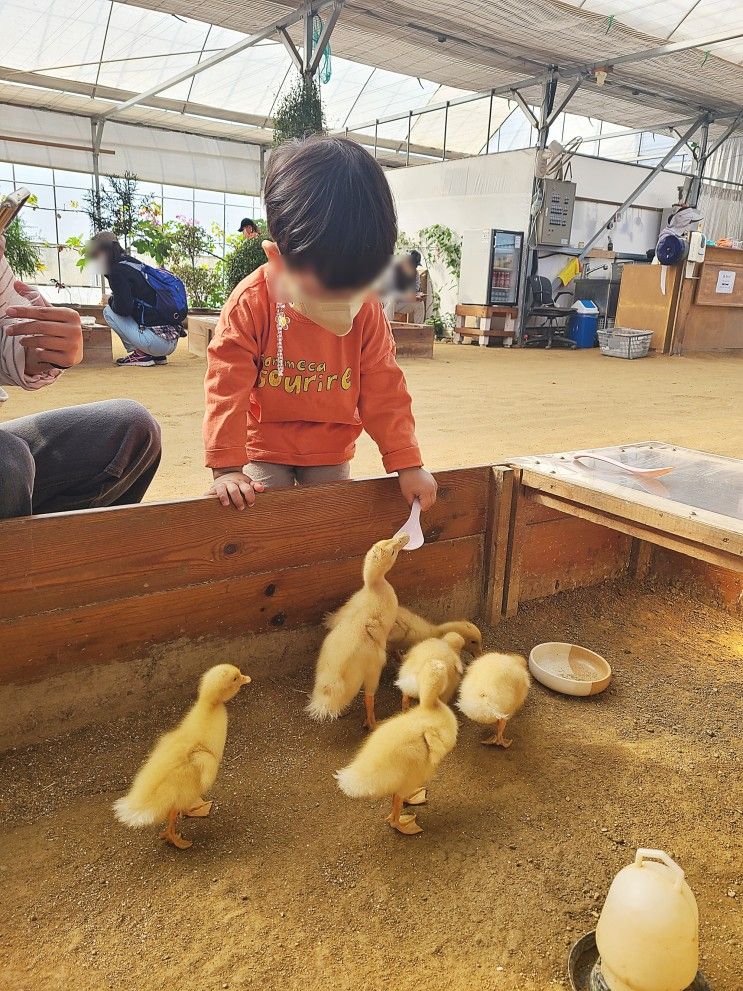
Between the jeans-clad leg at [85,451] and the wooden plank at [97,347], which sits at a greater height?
the jeans-clad leg at [85,451]

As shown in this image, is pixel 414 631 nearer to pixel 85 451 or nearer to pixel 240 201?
pixel 85 451

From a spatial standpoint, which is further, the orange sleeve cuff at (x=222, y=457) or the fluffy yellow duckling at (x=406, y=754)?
the orange sleeve cuff at (x=222, y=457)

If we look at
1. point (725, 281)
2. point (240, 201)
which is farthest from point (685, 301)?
point (240, 201)

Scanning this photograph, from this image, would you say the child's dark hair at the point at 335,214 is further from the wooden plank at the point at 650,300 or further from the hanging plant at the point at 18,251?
the wooden plank at the point at 650,300

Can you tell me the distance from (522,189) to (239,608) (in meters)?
9.51

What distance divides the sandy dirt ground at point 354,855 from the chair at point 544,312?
28.6 feet

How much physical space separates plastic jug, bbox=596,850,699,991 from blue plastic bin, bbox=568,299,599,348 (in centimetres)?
991

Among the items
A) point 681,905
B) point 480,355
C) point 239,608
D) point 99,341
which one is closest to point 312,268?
point 239,608

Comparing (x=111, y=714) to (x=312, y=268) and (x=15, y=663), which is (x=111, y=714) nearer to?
(x=15, y=663)

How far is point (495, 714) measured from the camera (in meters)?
1.49

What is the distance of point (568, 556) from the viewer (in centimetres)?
226

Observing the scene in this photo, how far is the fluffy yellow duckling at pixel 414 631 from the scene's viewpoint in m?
1.76

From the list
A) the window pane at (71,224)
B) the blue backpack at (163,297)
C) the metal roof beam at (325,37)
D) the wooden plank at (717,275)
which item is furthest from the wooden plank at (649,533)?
the window pane at (71,224)

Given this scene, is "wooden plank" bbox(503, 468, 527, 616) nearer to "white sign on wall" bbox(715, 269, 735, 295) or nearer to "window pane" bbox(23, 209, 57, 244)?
"white sign on wall" bbox(715, 269, 735, 295)
